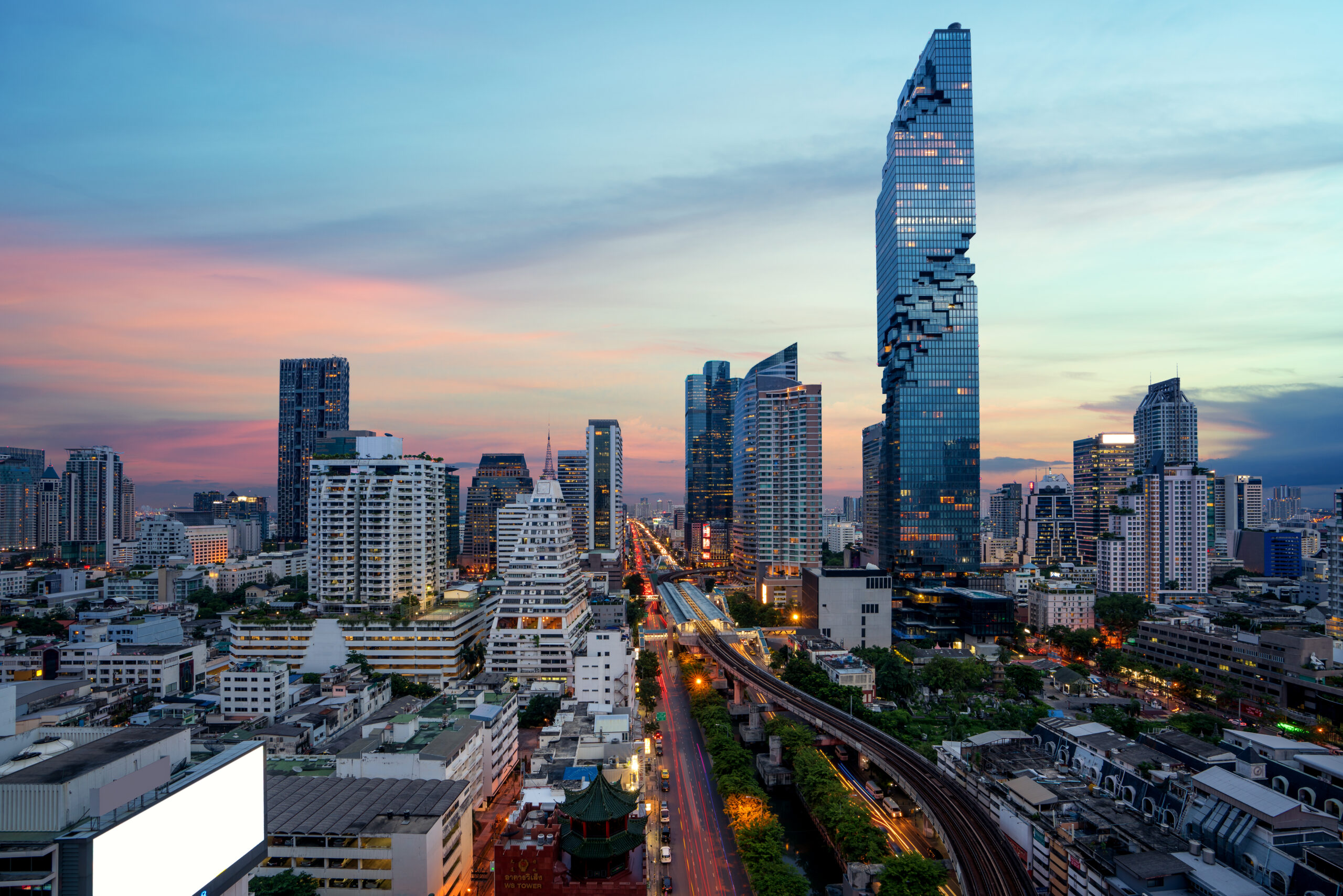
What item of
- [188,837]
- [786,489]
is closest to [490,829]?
[188,837]

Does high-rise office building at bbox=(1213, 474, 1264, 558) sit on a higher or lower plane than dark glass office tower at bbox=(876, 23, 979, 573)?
lower

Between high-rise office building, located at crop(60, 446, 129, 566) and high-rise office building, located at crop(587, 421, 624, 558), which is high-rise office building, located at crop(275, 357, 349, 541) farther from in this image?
high-rise office building, located at crop(587, 421, 624, 558)

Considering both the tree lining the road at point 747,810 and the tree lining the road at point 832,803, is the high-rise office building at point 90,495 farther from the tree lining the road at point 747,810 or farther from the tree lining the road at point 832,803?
the tree lining the road at point 832,803

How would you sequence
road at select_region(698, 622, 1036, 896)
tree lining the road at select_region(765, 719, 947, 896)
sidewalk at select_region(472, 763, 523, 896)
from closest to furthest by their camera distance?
1. tree lining the road at select_region(765, 719, 947, 896)
2. road at select_region(698, 622, 1036, 896)
3. sidewalk at select_region(472, 763, 523, 896)

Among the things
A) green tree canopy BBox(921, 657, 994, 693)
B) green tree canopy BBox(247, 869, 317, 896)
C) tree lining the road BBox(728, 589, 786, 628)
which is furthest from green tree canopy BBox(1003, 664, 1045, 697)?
green tree canopy BBox(247, 869, 317, 896)

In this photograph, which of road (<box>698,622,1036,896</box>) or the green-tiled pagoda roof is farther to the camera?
road (<box>698,622,1036,896</box>)

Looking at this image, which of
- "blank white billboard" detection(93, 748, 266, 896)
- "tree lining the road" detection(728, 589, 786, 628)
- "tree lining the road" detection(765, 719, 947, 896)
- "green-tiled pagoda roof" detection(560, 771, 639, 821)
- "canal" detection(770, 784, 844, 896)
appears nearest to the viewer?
"blank white billboard" detection(93, 748, 266, 896)

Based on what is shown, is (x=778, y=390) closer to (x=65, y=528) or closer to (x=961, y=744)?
(x=961, y=744)
